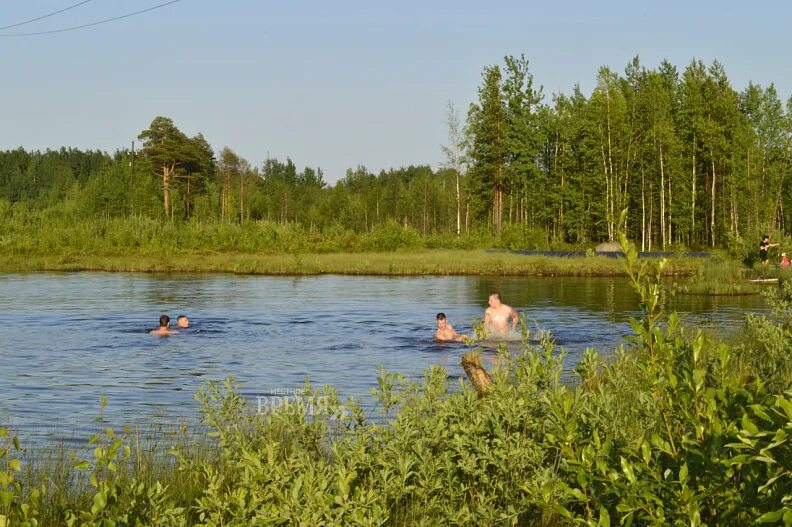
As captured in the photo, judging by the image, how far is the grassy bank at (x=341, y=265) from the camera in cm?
5203

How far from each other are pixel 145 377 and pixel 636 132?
63.3 m

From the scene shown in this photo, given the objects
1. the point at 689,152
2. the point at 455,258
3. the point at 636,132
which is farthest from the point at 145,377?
the point at 689,152

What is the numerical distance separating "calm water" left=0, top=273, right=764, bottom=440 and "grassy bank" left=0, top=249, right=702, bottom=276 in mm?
6462

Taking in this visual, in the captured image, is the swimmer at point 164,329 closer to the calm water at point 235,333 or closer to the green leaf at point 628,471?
the calm water at point 235,333

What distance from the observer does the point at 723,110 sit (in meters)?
74.9

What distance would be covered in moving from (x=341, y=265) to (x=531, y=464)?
47996mm

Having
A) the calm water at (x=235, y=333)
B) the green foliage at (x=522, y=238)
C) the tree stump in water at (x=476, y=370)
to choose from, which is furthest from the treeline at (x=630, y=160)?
the tree stump in water at (x=476, y=370)

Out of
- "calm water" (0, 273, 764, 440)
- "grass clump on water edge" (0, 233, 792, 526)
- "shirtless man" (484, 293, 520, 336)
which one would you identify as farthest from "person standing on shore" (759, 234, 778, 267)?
"grass clump on water edge" (0, 233, 792, 526)

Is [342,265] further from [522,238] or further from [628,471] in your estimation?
[628,471]

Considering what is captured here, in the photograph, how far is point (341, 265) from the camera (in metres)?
54.2

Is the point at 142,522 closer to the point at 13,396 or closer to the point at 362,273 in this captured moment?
the point at 13,396

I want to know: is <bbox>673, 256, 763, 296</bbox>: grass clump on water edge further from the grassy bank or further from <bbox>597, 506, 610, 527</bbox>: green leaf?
<bbox>597, 506, 610, 527</bbox>: green leaf

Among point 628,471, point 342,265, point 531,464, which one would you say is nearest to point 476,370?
point 531,464

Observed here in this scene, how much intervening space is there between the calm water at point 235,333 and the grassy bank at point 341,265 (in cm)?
646
